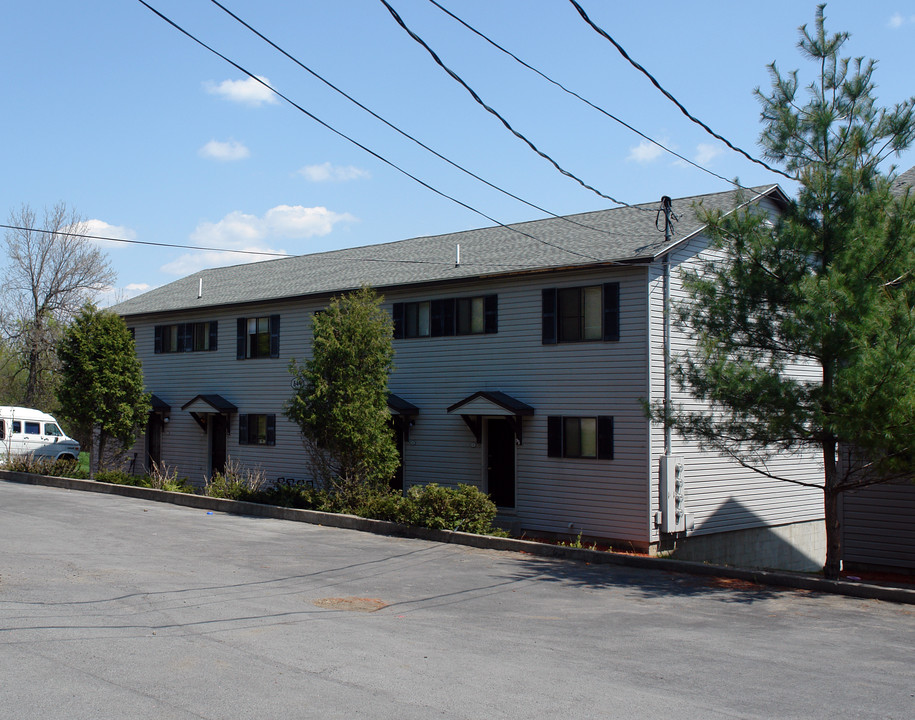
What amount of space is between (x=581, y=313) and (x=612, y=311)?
0.79 m

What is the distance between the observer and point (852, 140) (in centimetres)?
1190

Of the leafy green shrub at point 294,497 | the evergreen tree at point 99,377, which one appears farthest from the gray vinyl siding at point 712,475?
the evergreen tree at point 99,377

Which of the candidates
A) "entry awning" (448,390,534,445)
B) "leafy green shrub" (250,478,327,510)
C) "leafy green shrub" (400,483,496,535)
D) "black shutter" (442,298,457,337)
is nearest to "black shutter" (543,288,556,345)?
"entry awning" (448,390,534,445)

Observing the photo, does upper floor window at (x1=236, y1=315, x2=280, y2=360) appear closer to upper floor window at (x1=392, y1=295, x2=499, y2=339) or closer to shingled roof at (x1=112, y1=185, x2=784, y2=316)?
shingled roof at (x1=112, y1=185, x2=784, y2=316)

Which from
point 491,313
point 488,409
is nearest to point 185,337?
point 491,313

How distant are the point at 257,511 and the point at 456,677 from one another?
507 inches

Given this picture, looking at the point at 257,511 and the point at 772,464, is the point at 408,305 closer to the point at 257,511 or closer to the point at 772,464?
the point at 257,511

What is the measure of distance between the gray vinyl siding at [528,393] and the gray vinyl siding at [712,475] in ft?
1.12

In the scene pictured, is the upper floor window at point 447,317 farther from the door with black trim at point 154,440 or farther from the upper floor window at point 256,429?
the door with black trim at point 154,440

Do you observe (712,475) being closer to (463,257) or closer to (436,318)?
(436,318)

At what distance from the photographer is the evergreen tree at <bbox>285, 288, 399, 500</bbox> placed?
18.0 meters

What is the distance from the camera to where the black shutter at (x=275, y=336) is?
23422 mm

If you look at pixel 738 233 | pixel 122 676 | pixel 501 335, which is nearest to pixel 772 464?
pixel 501 335

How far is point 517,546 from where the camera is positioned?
1468cm
